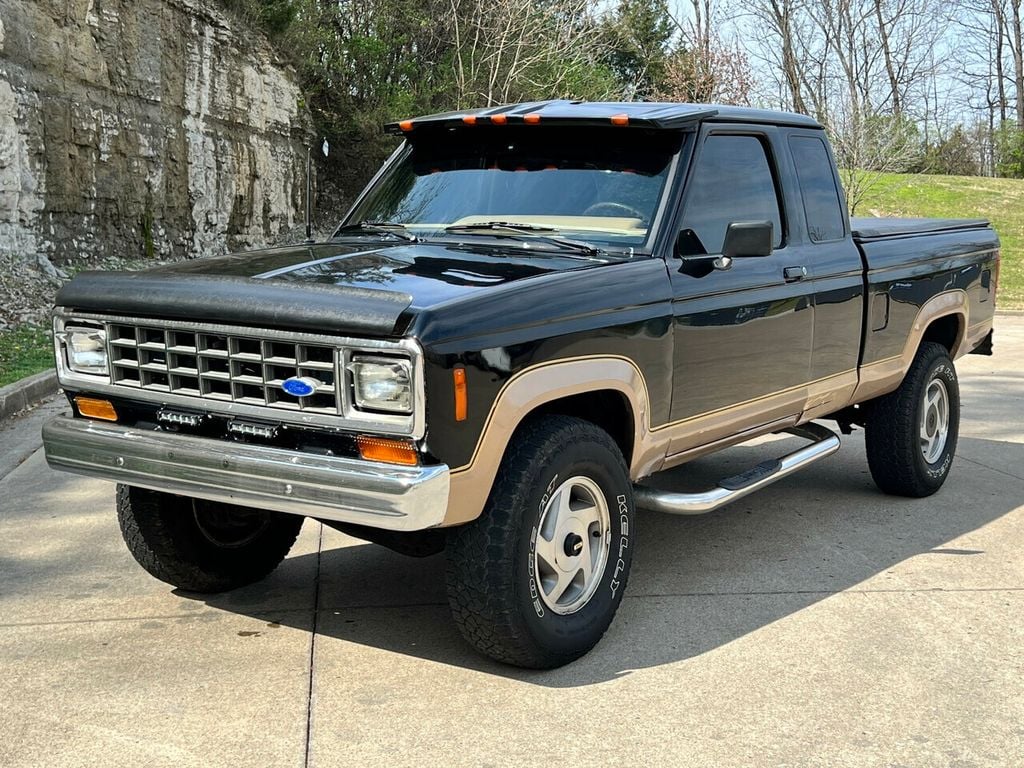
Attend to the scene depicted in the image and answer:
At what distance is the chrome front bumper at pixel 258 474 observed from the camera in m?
3.58

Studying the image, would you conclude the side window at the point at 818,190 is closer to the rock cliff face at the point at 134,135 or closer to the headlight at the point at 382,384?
the headlight at the point at 382,384

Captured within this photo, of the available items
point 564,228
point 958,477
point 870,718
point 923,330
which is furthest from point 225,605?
point 958,477

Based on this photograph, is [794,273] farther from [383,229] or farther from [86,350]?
[86,350]

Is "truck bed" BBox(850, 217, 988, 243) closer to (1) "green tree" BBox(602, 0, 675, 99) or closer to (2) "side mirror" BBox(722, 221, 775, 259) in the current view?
(2) "side mirror" BBox(722, 221, 775, 259)

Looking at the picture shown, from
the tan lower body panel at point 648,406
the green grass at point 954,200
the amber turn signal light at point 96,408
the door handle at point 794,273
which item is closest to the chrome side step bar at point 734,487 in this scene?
the tan lower body panel at point 648,406

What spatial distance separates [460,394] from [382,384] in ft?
0.80

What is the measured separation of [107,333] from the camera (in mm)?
4250

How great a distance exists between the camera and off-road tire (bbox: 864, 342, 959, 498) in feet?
21.6

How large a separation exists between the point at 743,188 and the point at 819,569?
1.80 meters

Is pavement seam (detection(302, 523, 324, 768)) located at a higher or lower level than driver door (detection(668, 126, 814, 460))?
lower

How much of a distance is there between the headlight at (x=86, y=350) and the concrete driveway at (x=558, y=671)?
3.45 ft

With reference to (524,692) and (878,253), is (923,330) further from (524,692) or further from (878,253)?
(524,692)

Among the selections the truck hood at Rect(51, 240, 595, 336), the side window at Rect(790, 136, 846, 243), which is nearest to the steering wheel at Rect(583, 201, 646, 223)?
the truck hood at Rect(51, 240, 595, 336)

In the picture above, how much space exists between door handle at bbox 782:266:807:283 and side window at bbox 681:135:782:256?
146 millimetres
